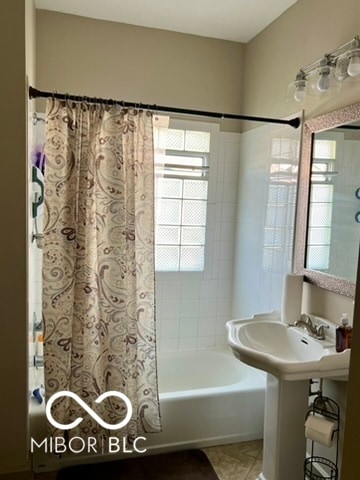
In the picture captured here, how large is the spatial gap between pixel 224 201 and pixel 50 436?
6.63 feet

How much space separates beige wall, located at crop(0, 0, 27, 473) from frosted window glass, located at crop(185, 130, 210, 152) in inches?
56.4

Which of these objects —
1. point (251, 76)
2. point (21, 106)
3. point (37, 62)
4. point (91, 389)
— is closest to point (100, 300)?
point (91, 389)

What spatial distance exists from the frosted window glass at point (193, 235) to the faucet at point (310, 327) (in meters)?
1.15

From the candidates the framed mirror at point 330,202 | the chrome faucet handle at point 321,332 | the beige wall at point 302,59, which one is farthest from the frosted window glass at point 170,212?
the chrome faucet handle at point 321,332

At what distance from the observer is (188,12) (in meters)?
Answer: 2.65

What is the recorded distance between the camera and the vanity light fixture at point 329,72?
1.87 m

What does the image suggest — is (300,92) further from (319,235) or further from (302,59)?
(319,235)

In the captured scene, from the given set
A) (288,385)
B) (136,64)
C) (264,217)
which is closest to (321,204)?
(264,217)

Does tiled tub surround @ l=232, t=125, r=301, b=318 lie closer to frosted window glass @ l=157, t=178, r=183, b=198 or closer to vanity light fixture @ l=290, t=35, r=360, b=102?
vanity light fixture @ l=290, t=35, r=360, b=102

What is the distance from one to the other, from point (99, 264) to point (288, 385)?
3.73 feet

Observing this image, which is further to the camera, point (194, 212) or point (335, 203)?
point (194, 212)

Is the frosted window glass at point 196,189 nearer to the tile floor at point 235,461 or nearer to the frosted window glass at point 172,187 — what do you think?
the frosted window glass at point 172,187

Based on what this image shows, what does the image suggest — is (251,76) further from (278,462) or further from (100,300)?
(278,462)

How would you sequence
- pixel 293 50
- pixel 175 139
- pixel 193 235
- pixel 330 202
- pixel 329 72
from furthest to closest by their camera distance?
pixel 193 235 → pixel 175 139 → pixel 293 50 → pixel 330 202 → pixel 329 72
